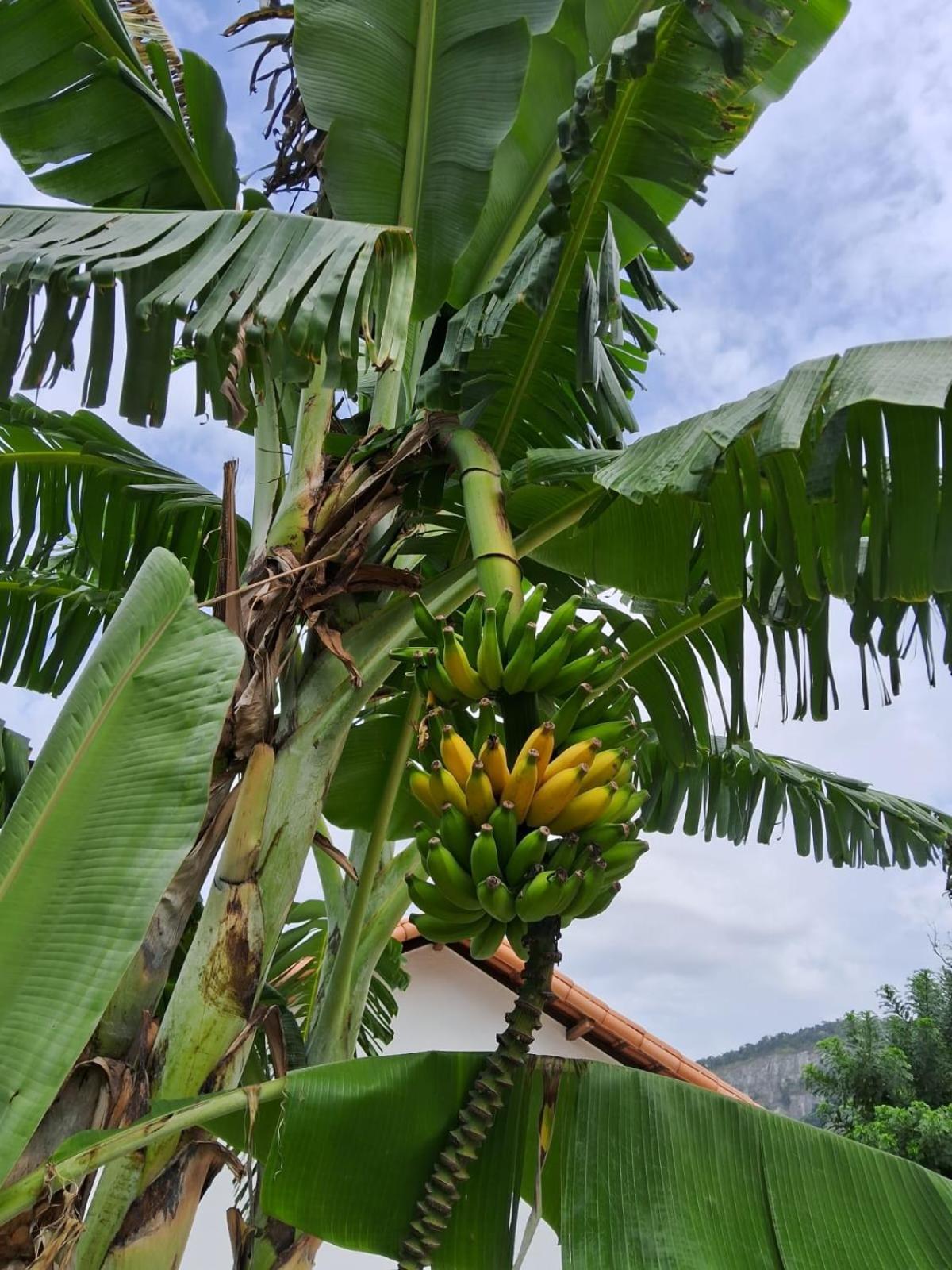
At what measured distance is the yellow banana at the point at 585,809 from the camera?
127cm

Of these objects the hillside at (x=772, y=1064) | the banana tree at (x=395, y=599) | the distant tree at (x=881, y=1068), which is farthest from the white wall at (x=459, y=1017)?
the hillside at (x=772, y=1064)

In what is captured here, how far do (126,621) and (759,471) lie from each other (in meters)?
1.05

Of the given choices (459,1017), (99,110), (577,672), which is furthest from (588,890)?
(459,1017)

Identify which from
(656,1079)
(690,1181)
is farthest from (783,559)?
(690,1181)

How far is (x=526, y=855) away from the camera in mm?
1238

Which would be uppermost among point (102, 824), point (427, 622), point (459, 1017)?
point (459, 1017)

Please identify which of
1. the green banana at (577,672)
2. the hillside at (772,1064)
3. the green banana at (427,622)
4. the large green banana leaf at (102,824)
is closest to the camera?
the large green banana leaf at (102,824)

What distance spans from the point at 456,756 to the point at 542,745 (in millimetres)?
134

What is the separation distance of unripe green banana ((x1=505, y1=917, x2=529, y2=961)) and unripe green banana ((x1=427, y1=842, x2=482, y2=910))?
0.17 feet

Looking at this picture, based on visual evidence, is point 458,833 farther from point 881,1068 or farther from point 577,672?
point 881,1068

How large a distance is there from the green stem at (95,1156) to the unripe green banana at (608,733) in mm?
655

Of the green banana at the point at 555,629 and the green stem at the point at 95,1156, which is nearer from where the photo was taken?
the green stem at the point at 95,1156

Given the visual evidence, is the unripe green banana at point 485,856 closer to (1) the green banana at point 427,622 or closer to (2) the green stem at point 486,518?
(2) the green stem at point 486,518

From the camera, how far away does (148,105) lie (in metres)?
2.43
